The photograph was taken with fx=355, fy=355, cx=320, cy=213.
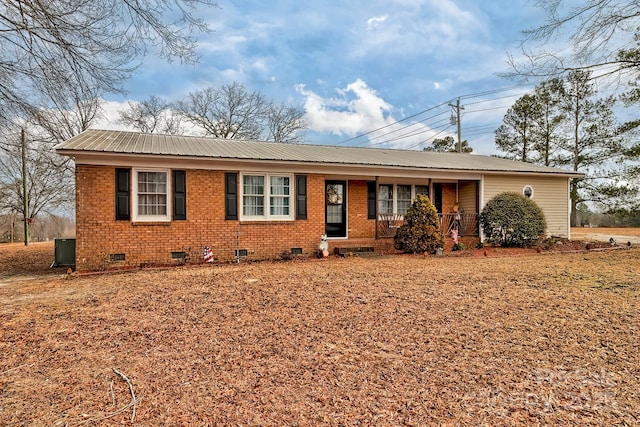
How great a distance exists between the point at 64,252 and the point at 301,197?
688cm

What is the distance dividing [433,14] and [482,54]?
8.04 feet

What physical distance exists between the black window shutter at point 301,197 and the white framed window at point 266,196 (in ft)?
0.71

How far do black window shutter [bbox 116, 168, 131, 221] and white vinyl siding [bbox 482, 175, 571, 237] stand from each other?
11991mm

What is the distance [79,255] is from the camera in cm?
884

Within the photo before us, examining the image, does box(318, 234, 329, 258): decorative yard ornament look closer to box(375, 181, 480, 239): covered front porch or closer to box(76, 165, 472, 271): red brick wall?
box(76, 165, 472, 271): red brick wall

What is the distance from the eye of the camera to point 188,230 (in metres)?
9.80

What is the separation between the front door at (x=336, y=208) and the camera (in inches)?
513

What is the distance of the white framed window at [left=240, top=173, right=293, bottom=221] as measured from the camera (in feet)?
34.6

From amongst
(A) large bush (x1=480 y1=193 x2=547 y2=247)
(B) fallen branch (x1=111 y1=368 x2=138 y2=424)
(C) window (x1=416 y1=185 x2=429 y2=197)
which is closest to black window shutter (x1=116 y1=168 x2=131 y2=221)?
(B) fallen branch (x1=111 y1=368 x2=138 y2=424)

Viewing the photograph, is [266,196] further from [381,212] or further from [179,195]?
[381,212]

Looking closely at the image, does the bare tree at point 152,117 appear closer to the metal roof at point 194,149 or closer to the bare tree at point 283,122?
the bare tree at point 283,122

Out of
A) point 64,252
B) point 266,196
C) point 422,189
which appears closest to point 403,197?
point 422,189

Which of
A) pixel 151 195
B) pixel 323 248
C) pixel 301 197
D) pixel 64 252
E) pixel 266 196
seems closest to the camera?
pixel 151 195

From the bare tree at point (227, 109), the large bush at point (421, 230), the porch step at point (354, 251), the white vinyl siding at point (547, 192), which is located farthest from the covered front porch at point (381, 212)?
the bare tree at point (227, 109)
